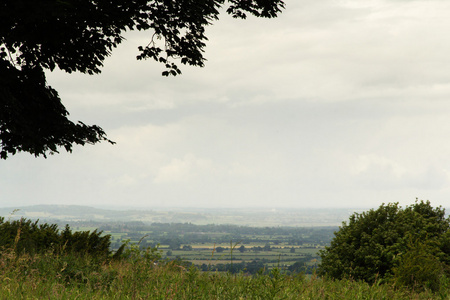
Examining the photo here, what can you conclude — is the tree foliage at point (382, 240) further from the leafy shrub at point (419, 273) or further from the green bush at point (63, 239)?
the green bush at point (63, 239)

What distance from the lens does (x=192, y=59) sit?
51.5 feet

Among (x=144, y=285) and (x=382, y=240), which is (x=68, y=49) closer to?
(x=144, y=285)

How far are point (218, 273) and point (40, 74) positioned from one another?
10396mm

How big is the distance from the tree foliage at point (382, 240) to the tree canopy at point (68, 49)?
376 inches

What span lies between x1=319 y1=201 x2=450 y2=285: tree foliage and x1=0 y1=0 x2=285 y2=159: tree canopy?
955cm

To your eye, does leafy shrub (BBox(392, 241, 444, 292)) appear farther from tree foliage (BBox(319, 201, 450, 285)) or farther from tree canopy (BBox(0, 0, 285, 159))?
tree canopy (BBox(0, 0, 285, 159))

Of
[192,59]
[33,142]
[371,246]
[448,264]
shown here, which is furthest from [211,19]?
[448,264]

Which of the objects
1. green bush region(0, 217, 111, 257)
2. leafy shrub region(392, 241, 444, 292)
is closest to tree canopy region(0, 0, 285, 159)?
green bush region(0, 217, 111, 257)

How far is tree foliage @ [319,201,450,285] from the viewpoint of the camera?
51.0 ft

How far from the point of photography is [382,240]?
1641cm

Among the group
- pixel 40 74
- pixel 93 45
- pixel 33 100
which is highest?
pixel 93 45

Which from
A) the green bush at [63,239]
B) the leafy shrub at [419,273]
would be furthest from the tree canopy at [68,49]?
the leafy shrub at [419,273]

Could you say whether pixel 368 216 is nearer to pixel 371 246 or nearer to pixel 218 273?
pixel 371 246

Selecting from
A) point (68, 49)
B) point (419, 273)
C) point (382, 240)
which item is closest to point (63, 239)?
point (68, 49)
